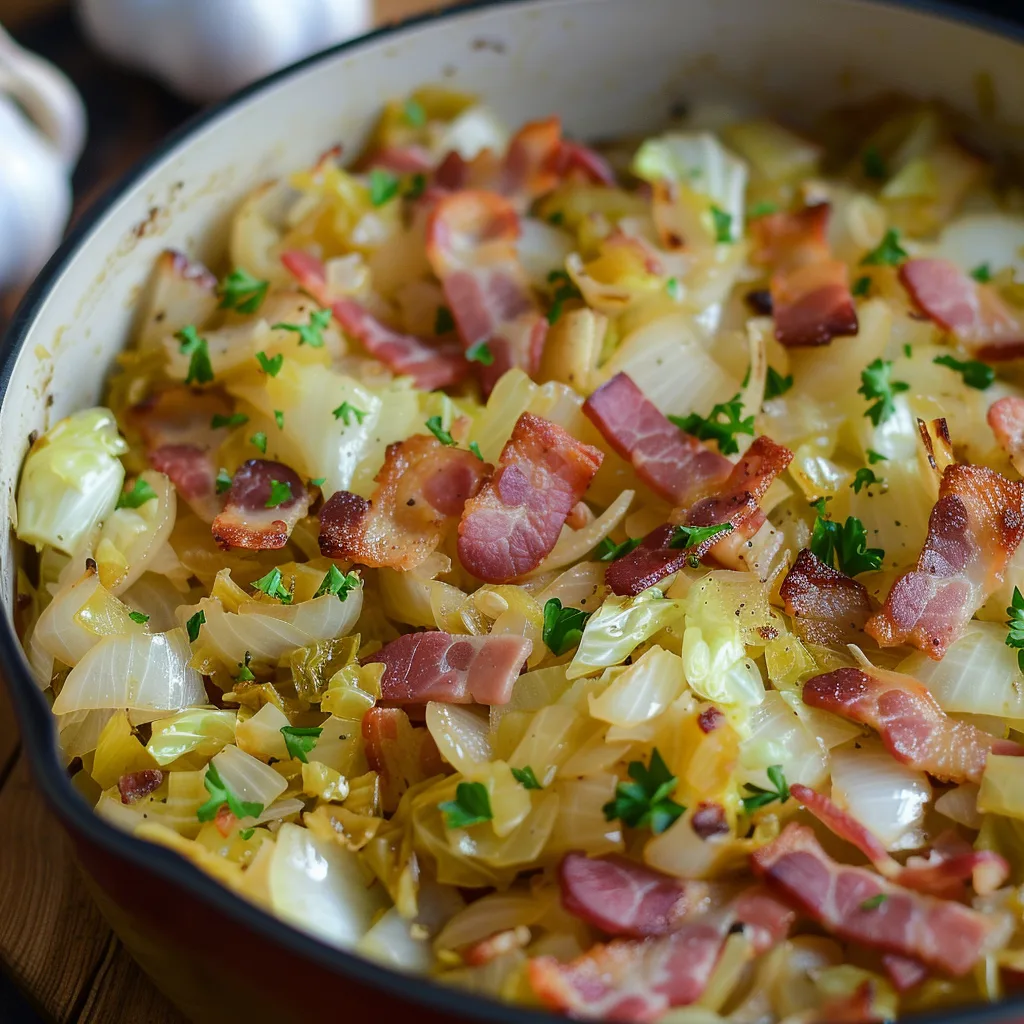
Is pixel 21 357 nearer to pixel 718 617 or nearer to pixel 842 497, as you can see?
pixel 718 617

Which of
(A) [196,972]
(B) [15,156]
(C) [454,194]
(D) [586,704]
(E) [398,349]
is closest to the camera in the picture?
(A) [196,972]

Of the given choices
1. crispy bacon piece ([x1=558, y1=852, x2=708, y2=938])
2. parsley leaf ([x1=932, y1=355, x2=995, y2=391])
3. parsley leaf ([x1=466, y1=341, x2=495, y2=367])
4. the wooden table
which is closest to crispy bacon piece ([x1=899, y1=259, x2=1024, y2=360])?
parsley leaf ([x1=932, y1=355, x2=995, y2=391])

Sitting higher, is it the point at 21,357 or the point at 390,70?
the point at 390,70

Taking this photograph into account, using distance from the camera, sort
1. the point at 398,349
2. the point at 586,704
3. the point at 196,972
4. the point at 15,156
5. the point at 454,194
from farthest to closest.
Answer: the point at 15,156
the point at 454,194
the point at 398,349
the point at 586,704
the point at 196,972

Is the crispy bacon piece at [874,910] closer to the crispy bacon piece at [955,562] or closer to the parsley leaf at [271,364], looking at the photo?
the crispy bacon piece at [955,562]

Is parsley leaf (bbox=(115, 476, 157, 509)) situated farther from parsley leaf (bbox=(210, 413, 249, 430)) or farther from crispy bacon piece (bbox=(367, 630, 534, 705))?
crispy bacon piece (bbox=(367, 630, 534, 705))

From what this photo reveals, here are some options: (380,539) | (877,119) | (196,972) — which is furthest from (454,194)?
(196,972)

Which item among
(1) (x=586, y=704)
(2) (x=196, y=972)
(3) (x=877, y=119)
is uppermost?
(3) (x=877, y=119)
